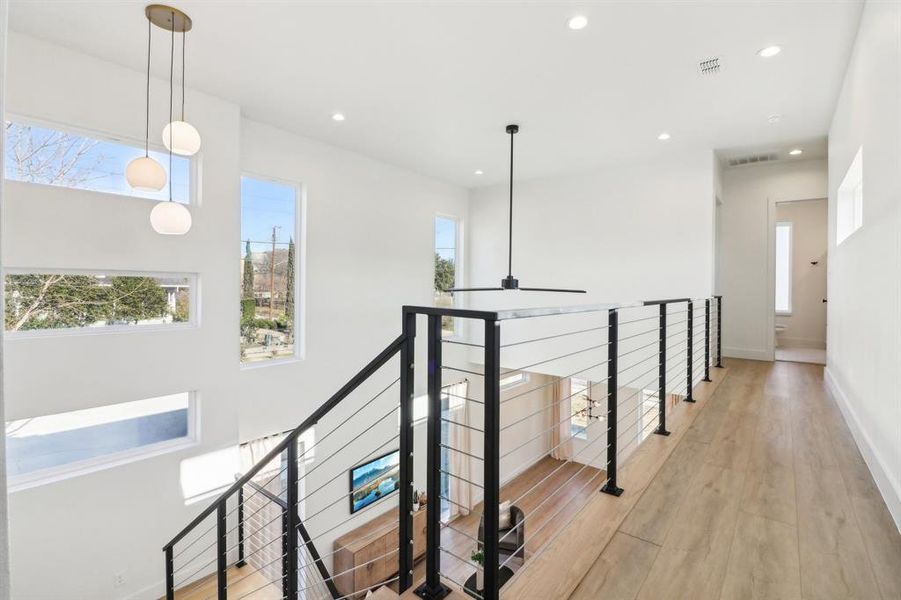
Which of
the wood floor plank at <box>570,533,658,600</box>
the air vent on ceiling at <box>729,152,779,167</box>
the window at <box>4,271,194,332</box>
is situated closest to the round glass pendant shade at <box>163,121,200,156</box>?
the window at <box>4,271,194,332</box>

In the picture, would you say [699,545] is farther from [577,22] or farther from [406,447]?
[577,22]

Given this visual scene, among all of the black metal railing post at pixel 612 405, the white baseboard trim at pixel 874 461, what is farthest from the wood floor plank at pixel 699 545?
the white baseboard trim at pixel 874 461

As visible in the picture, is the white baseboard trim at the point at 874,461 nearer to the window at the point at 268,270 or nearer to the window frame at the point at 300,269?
the window frame at the point at 300,269

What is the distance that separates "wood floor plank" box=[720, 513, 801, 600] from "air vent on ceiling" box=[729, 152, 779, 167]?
516 cm

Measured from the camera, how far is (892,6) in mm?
2098

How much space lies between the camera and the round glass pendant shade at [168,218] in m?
2.86

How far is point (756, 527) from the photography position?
2043 mm

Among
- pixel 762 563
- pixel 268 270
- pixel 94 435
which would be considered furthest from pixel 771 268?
pixel 94 435

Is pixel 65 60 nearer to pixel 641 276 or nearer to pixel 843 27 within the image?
pixel 843 27

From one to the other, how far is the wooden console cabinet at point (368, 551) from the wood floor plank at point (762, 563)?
4.12m

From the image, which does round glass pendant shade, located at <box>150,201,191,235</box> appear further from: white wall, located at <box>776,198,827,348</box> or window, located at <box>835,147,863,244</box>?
white wall, located at <box>776,198,827,348</box>

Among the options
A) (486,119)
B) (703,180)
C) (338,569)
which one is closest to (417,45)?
(486,119)

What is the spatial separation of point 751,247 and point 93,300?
7597 millimetres

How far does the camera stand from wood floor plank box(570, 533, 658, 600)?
1.63 meters
